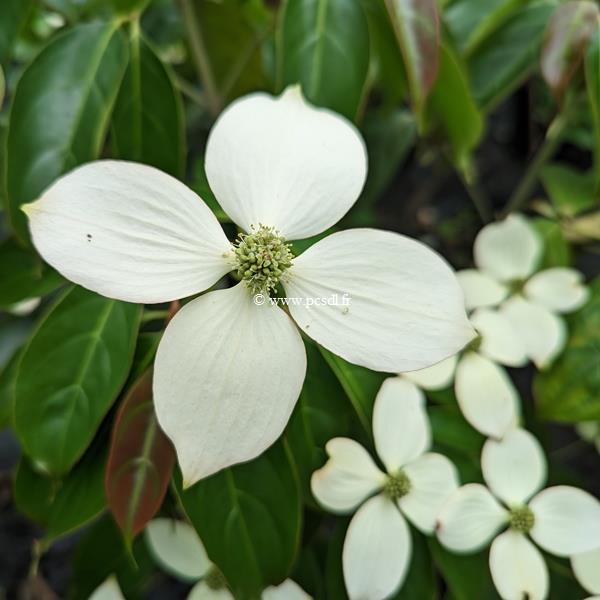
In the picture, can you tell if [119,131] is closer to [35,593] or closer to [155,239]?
[155,239]

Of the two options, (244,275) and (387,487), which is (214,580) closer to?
(387,487)

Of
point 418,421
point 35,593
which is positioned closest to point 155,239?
point 418,421

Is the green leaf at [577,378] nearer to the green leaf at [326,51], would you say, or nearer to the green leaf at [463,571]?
the green leaf at [463,571]

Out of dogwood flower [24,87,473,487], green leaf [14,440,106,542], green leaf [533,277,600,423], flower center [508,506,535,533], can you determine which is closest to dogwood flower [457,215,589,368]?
green leaf [533,277,600,423]

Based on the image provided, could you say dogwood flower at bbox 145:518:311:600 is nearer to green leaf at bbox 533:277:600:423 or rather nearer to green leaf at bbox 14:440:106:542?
green leaf at bbox 14:440:106:542

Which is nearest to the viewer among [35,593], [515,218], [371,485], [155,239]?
[155,239]

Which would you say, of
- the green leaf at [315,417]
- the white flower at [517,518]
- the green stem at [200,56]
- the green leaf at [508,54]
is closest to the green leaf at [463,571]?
the white flower at [517,518]
